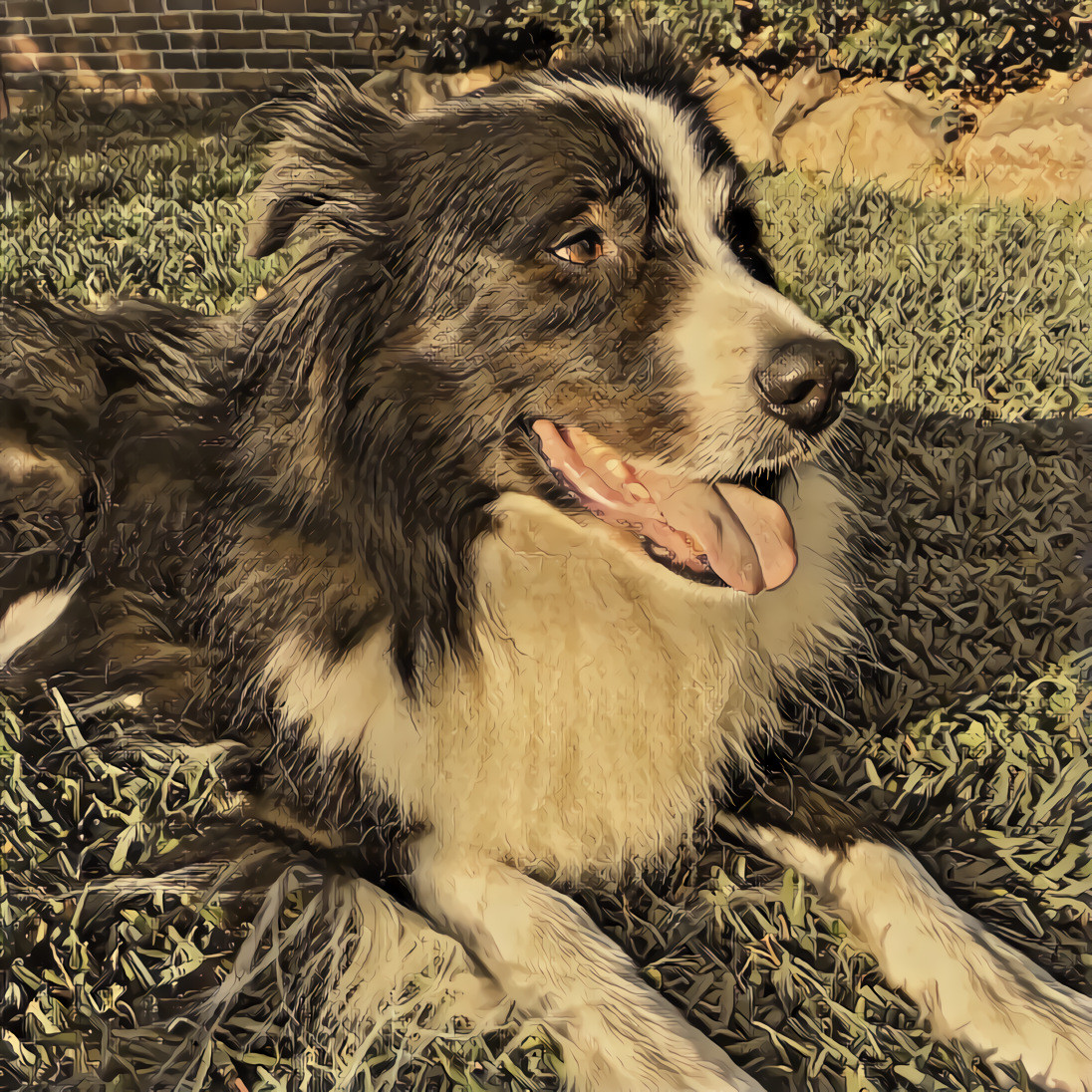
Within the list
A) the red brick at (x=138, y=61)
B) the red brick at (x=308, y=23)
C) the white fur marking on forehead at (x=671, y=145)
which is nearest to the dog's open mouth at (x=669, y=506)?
the white fur marking on forehead at (x=671, y=145)

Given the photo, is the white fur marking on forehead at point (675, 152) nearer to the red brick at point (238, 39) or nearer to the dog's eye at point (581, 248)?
the dog's eye at point (581, 248)

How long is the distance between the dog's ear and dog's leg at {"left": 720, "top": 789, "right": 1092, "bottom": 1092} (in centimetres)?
127

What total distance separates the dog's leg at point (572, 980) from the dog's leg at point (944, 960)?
0.92 feet

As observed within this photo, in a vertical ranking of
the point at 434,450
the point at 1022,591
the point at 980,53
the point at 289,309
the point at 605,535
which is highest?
the point at 980,53

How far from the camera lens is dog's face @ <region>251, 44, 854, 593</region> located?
128cm

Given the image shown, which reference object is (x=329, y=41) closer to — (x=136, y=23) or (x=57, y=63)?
(x=136, y=23)

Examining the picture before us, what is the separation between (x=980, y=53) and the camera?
1.60 metres

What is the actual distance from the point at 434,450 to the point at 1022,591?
1135 mm

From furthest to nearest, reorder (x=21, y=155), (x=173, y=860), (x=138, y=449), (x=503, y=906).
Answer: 1. (x=138, y=449)
2. (x=21, y=155)
3. (x=173, y=860)
4. (x=503, y=906)

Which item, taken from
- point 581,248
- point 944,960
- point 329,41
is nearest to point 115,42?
point 329,41

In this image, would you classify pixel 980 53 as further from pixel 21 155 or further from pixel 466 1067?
pixel 466 1067

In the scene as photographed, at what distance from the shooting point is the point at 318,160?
1.44 metres

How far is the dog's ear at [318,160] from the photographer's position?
1.42 meters

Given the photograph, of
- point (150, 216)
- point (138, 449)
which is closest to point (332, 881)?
point (138, 449)
